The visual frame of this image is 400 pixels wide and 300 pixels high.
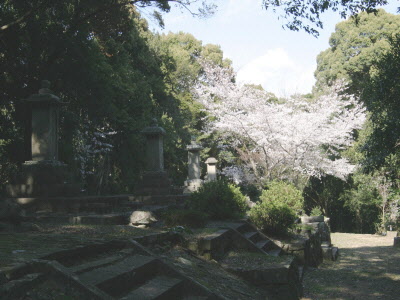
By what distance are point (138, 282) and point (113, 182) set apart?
16.2m

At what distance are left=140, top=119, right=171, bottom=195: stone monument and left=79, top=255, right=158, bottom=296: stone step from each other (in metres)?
8.11

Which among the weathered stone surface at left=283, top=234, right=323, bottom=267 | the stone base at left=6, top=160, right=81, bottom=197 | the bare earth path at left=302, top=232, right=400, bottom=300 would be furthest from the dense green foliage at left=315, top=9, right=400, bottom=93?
the stone base at left=6, top=160, right=81, bottom=197

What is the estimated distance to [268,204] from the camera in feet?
33.6

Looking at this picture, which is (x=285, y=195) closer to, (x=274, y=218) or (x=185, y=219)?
(x=274, y=218)

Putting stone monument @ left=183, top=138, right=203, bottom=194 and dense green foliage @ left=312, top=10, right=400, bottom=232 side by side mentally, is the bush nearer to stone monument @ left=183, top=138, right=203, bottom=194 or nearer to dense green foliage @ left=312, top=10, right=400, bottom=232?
stone monument @ left=183, top=138, right=203, bottom=194

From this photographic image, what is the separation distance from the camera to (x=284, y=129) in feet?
67.7

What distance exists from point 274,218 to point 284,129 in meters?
11.3

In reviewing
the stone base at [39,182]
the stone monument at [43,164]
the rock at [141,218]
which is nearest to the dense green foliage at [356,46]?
the stone monument at [43,164]

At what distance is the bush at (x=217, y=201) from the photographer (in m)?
9.92

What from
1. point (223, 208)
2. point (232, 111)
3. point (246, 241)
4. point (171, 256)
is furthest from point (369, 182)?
point (171, 256)

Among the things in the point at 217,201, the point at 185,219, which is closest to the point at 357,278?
the point at 217,201

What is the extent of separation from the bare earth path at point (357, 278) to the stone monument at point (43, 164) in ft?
20.4

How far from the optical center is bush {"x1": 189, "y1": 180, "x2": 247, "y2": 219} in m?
9.92

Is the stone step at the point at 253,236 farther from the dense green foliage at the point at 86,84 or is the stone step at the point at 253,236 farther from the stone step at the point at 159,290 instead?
the dense green foliage at the point at 86,84
